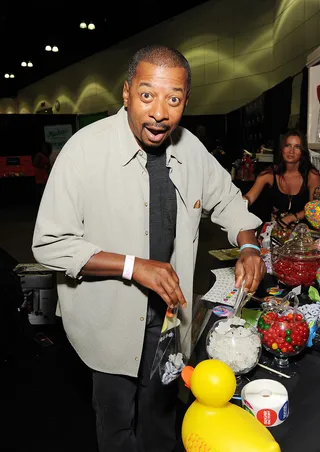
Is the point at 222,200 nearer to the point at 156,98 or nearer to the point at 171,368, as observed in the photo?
the point at 156,98

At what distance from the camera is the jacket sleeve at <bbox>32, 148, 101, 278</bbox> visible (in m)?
1.17

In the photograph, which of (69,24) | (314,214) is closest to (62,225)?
(314,214)

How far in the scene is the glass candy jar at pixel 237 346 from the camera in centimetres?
107

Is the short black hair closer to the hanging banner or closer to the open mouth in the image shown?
the open mouth

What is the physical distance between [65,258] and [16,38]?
42.4 ft

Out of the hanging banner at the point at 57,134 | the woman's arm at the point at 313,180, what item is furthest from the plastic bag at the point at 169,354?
the hanging banner at the point at 57,134

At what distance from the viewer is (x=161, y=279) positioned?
1.12 m

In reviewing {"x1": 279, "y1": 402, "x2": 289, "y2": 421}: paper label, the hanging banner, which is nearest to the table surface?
{"x1": 279, "y1": 402, "x2": 289, "y2": 421}: paper label

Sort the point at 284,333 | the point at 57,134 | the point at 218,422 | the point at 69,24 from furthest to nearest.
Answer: the point at 57,134
the point at 69,24
the point at 284,333
the point at 218,422

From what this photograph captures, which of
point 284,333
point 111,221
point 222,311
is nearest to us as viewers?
point 284,333

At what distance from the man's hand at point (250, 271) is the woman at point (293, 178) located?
2097 millimetres

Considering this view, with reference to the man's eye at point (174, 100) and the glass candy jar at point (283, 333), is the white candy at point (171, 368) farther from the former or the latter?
the man's eye at point (174, 100)

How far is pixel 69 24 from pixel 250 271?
36.1 ft

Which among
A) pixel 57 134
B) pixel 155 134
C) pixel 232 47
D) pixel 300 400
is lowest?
pixel 300 400
